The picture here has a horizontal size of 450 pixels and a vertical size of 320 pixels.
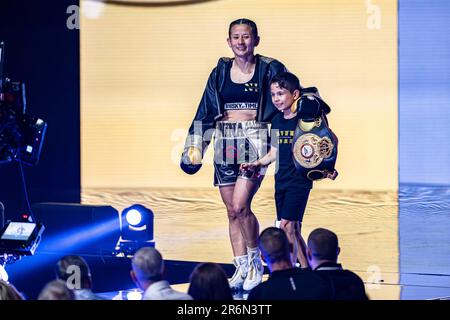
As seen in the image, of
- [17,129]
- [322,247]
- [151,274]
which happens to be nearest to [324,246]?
[322,247]

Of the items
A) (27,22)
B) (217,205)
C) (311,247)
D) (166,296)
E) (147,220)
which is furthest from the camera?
(27,22)

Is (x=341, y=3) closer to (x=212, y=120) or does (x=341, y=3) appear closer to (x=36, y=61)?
(x=212, y=120)

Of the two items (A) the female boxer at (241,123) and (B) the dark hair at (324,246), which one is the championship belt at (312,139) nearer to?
(A) the female boxer at (241,123)

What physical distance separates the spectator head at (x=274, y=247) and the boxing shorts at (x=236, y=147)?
6.10 feet

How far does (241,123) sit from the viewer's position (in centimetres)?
638

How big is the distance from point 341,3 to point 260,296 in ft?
11.7

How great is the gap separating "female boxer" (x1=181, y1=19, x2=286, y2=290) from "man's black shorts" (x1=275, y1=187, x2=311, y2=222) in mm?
208

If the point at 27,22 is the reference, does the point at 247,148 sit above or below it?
below

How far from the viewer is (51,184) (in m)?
8.42

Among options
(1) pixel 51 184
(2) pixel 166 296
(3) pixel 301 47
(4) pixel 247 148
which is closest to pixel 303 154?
(4) pixel 247 148

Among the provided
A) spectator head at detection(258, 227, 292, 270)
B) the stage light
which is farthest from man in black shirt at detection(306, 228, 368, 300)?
the stage light

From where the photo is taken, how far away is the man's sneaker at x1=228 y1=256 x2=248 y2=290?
240 inches

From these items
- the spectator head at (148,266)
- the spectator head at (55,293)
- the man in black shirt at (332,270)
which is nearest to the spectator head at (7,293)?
the spectator head at (55,293)

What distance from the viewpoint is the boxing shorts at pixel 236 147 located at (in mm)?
6391
